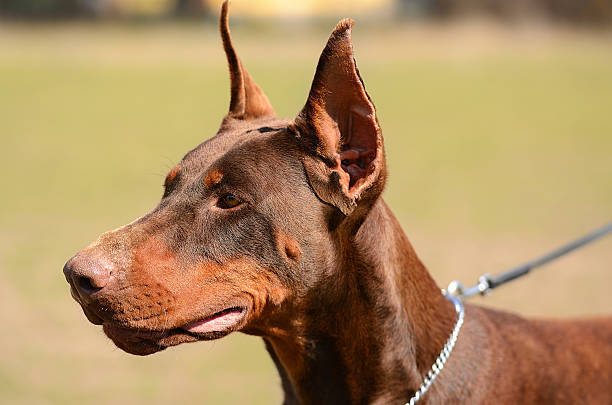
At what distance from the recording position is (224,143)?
3.41 metres

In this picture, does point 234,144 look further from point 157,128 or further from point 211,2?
point 211,2

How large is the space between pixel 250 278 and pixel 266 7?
48925 mm

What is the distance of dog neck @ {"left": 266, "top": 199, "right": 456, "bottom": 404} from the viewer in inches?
129

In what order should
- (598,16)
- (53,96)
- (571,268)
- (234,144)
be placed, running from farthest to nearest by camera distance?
(598,16)
(53,96)
(571,268)
(234,144)

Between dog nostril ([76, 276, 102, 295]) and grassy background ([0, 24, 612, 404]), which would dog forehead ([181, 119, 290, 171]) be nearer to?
dog nostril ([76, 276, 102, 295])

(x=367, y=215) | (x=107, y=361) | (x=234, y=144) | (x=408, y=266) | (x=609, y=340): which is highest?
(x=234, y=144)

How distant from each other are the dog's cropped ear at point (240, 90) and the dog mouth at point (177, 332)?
43.3 inches

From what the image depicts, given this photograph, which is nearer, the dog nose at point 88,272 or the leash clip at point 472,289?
the dog nose at point 88,272

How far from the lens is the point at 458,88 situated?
26.9 metres

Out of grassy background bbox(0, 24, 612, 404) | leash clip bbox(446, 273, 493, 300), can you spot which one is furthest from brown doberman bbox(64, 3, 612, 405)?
grassy background bbox(0, 24, 612, 404)

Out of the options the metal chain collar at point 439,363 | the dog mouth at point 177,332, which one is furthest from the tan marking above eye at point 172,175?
the metal chain collar at point 439,363

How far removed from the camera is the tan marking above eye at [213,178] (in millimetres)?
3199

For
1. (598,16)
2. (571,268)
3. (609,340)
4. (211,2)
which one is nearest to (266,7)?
(211,2)

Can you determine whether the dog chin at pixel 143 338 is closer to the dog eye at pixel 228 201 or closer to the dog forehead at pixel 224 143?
the dog eye at pixel 228 201
